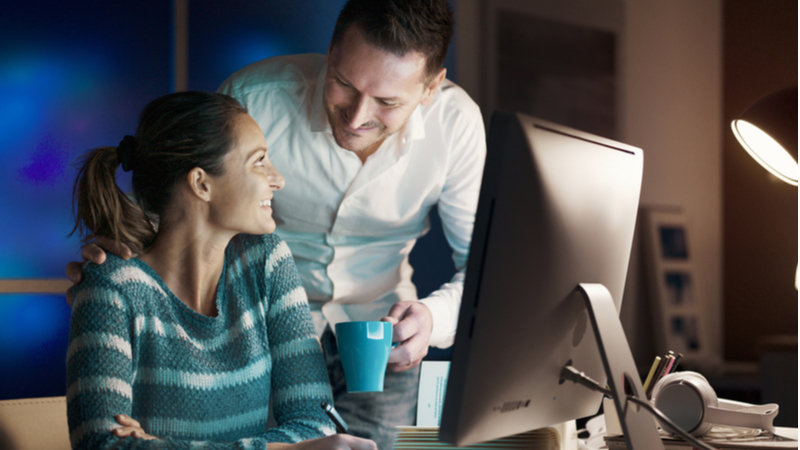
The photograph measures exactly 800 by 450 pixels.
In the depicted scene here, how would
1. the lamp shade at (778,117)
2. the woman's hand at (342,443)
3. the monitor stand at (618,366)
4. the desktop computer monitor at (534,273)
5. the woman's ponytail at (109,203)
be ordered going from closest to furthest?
the desktop computer monitor at (534,273)
the monitor stand at (618,366)
the woman's hand at (342,443)
the lamp shade at (778,117)
the woman's ponytail at (109,203)

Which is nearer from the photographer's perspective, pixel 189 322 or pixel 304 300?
pixel 189 322

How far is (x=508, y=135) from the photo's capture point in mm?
653

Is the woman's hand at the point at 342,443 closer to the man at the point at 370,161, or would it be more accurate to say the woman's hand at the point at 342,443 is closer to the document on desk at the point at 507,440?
the document on desk at the point at 507,440

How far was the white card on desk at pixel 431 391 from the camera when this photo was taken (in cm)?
137

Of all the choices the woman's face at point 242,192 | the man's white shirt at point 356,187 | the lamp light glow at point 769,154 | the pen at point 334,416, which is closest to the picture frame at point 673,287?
the man's white shirt at point 356,187

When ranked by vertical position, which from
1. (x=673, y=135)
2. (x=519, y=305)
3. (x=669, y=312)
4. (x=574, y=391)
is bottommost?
(x=669, y=312)

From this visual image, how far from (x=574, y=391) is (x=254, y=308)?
2.43ft

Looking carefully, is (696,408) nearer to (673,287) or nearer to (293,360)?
(293,360)

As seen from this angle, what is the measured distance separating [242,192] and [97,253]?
298mm

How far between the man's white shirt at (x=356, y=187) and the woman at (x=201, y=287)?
0.35 meters

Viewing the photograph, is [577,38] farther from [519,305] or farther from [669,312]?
[519,305]

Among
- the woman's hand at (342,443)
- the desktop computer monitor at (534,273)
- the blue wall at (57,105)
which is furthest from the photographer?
the blue wall at (57,105)

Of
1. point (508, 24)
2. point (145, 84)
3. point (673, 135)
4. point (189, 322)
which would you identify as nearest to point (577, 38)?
point (508, 24)

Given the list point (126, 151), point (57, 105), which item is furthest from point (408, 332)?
point (57, 105)
